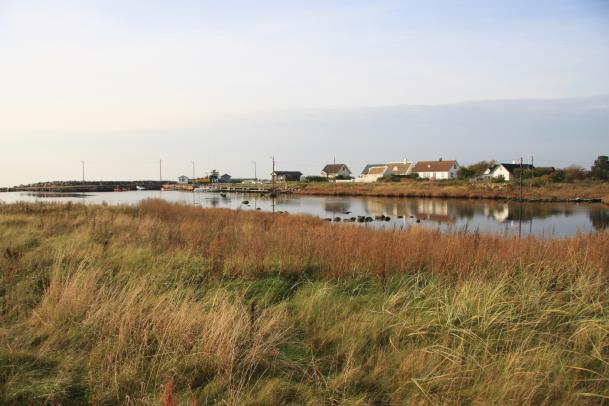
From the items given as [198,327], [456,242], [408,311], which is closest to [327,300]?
[408,311]

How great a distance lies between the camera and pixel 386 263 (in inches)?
292

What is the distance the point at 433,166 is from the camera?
9481cm

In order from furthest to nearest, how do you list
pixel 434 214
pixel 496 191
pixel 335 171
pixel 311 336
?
pixel 335 171
pixel 496 191
pixel 434 214
pixel 311 336

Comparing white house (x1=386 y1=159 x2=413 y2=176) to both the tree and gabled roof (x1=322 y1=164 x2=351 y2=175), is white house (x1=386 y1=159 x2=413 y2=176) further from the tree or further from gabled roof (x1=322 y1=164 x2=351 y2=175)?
the tree

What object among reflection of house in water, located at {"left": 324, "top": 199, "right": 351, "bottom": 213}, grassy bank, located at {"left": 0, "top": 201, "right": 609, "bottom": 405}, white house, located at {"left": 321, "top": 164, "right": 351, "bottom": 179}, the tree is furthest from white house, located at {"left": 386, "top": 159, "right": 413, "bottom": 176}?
→ grassy bank, located at {"left": 0, "top": 201, "right": 609, "bottom": 405}

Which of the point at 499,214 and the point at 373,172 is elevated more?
the point at 373,172

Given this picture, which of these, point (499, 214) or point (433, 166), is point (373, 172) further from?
point (499, 214)

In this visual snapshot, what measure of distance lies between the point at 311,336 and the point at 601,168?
84669 millimetres

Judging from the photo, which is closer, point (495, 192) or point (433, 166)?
point (495, 192)

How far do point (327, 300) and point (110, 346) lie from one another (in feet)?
8.49

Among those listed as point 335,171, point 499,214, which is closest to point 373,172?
point 335,171

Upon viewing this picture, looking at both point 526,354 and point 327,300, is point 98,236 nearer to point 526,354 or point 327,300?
point 327,300

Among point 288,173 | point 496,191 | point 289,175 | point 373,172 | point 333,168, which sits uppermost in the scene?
point 333,168

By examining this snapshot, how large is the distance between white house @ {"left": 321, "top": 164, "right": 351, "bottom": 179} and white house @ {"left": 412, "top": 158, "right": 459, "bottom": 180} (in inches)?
824
